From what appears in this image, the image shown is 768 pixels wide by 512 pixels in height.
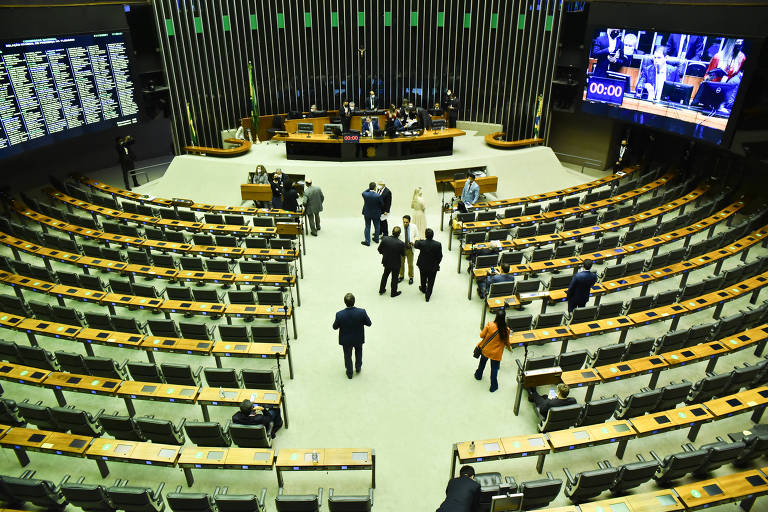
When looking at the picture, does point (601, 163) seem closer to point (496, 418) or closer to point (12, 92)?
point (496, 418)

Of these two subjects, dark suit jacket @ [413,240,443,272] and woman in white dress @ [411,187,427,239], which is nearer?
dark suit jacket @ [413,240,443,272]

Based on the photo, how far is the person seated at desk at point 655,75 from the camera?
11.9 m

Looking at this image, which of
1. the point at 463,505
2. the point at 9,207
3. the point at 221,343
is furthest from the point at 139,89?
the point at 463,505

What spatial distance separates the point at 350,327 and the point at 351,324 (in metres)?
0.05

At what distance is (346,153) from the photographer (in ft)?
44.2

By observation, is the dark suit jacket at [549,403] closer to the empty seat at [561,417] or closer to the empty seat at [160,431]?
the empty seat at [561,417]

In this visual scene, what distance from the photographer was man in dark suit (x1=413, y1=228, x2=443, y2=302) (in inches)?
328

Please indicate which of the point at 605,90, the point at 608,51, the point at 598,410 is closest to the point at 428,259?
the point at 598,410

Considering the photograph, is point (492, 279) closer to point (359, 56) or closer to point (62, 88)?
point (62, 88)

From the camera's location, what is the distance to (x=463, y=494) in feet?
14.8

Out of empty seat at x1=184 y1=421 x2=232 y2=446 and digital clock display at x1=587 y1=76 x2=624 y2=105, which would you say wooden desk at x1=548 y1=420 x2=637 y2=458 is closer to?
empty seat at x1=184 y1=421 x2=232 y2=446

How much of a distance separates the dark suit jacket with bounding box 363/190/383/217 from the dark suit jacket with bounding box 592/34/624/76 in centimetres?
773

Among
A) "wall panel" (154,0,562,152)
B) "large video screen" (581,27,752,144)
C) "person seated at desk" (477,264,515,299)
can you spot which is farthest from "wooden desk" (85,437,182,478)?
"large video screen" (581,27,752,144)

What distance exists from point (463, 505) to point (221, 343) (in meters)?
4.04
